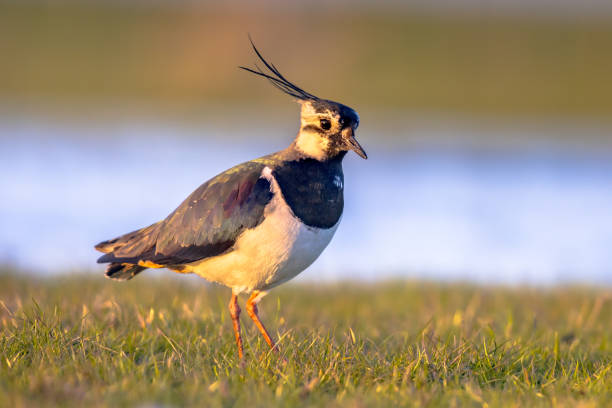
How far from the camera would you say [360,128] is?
1919 cm

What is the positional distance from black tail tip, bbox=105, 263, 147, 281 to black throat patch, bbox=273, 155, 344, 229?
1218 millimetres

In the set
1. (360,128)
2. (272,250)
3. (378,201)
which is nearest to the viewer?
(272,250)

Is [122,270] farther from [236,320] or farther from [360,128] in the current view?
[360,128]

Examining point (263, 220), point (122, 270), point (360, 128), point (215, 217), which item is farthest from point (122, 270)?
point (360, 128)

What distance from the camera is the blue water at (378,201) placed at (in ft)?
30.4

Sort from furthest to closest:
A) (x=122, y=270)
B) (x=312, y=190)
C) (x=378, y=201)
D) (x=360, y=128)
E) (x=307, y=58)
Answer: (x=307, y=58) → (x=360, y=128) → (x=378, y=201) → (x=122, y=270) → (x=312, y=190)

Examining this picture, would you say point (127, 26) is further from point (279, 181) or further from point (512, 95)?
point (279, 181)

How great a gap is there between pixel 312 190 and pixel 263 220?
0.36m

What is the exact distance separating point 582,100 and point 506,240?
1498 cm

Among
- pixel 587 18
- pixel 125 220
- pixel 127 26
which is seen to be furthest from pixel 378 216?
pixel 587 18

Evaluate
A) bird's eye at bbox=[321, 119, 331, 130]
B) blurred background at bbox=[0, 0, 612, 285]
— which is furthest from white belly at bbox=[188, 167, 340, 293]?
blurred background at bbox=[0, 0, 612, 285]

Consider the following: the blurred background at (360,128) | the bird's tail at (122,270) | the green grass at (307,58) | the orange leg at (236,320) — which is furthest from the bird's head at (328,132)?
the green grass at (307,58)

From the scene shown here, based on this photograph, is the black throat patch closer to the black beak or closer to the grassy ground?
the black beak

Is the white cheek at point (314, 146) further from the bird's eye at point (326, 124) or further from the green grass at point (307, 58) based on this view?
the green grass at point (307, 58)
